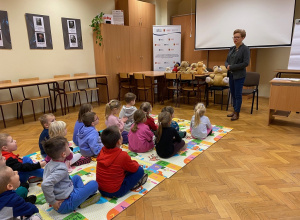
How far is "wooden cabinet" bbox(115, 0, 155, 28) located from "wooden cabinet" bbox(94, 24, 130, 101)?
39 cm

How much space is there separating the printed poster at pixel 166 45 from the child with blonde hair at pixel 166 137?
15.7 ft

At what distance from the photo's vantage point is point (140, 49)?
7066 mm

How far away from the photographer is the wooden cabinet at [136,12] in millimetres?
6625

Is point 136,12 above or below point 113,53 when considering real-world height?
above

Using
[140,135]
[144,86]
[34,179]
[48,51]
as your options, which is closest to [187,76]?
[144,86]

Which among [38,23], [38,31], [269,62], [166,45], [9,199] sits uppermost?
[38,23]

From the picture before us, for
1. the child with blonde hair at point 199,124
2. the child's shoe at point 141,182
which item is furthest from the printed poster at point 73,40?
the child's shoe at point 141,182

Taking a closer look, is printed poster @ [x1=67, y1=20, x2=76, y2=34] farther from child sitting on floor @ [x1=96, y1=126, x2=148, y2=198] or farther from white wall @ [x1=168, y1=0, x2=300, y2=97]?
white wall @ [x1=168, y1=0, x2=300, y2=97]

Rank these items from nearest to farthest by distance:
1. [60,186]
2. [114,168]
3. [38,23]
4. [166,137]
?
[60,186] → [114,168] → [166,137] → [38,23]

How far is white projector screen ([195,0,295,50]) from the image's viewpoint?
17.9 ft

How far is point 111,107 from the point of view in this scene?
323 centimetres

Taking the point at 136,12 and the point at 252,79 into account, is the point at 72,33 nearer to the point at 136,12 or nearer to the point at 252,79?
the point at 136,12

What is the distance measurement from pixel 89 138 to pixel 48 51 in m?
3.57

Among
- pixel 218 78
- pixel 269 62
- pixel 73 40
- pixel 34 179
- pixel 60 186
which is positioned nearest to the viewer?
pixel 60 186
